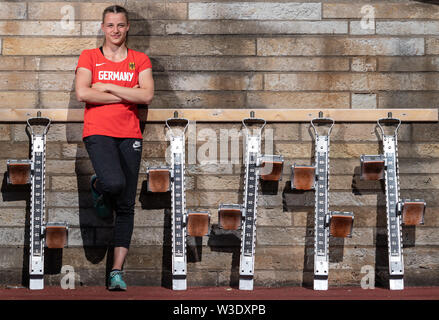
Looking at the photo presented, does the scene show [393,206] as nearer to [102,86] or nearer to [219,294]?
[219,294]

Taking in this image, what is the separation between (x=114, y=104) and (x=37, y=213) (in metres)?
1.05

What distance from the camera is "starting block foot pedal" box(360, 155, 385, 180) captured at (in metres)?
6.34

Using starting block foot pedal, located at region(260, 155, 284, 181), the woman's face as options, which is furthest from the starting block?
the woman's face

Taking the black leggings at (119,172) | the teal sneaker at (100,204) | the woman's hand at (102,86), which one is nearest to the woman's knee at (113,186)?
the black leggings at (119,172)

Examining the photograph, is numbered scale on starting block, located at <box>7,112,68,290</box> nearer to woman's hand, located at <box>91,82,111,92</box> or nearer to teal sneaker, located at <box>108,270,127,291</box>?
teal sneaker, located at <box>108,270,127,291</box>

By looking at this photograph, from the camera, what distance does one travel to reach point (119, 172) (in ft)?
19.5

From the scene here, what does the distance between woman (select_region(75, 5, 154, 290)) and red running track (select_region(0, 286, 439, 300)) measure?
0.79 feet

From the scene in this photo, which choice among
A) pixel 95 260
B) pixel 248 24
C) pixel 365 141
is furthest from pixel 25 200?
pixel 365 141

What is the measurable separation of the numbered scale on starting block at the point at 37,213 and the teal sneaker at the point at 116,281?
1.60 ft

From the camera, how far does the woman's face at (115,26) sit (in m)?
6.15

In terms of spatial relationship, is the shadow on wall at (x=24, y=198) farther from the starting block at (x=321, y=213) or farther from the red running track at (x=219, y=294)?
the starting block at (x=321, y=213)

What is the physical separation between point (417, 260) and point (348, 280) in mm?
579

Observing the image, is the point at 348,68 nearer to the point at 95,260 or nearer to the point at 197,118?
the point at 197,118

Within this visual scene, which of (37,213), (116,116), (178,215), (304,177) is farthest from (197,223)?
(37,213)
